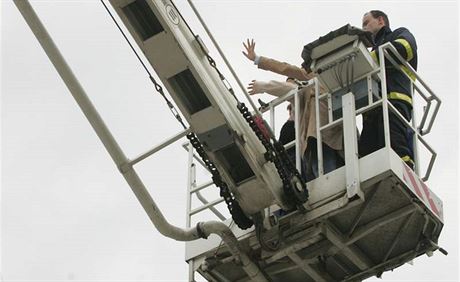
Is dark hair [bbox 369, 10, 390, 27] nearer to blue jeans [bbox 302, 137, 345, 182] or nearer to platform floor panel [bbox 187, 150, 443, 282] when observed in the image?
blue jeans [bbox 302, 137, 345, 182]

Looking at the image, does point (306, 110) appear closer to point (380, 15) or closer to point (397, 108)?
point (397, 108)

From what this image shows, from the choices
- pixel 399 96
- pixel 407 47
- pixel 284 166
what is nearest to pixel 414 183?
pixel 399 96

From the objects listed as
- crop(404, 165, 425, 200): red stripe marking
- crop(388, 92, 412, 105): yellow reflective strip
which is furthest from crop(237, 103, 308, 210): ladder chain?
crop(388, 92, 412, 105): yellow reflective strip

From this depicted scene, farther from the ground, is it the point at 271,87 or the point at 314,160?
the point at 271,87

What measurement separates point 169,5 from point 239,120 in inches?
61.4

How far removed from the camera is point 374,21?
55.6ft

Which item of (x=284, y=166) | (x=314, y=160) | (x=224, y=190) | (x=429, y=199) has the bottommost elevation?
(x=429, y=199)

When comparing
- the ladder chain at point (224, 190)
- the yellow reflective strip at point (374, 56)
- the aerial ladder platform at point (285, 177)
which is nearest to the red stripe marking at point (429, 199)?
the aerial ladder platform at point (285, 177)

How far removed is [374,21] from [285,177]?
3.01m

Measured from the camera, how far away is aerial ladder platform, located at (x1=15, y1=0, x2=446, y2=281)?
14648 mm

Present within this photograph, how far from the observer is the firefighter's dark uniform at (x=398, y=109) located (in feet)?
50.5

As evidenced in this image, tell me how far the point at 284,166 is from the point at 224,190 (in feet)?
2.49

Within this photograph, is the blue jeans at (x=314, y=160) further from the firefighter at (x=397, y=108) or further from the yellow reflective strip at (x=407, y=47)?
the yellow reflective strip at (x=407, y=47)

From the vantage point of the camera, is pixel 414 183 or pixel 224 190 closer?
pixel 414 183
